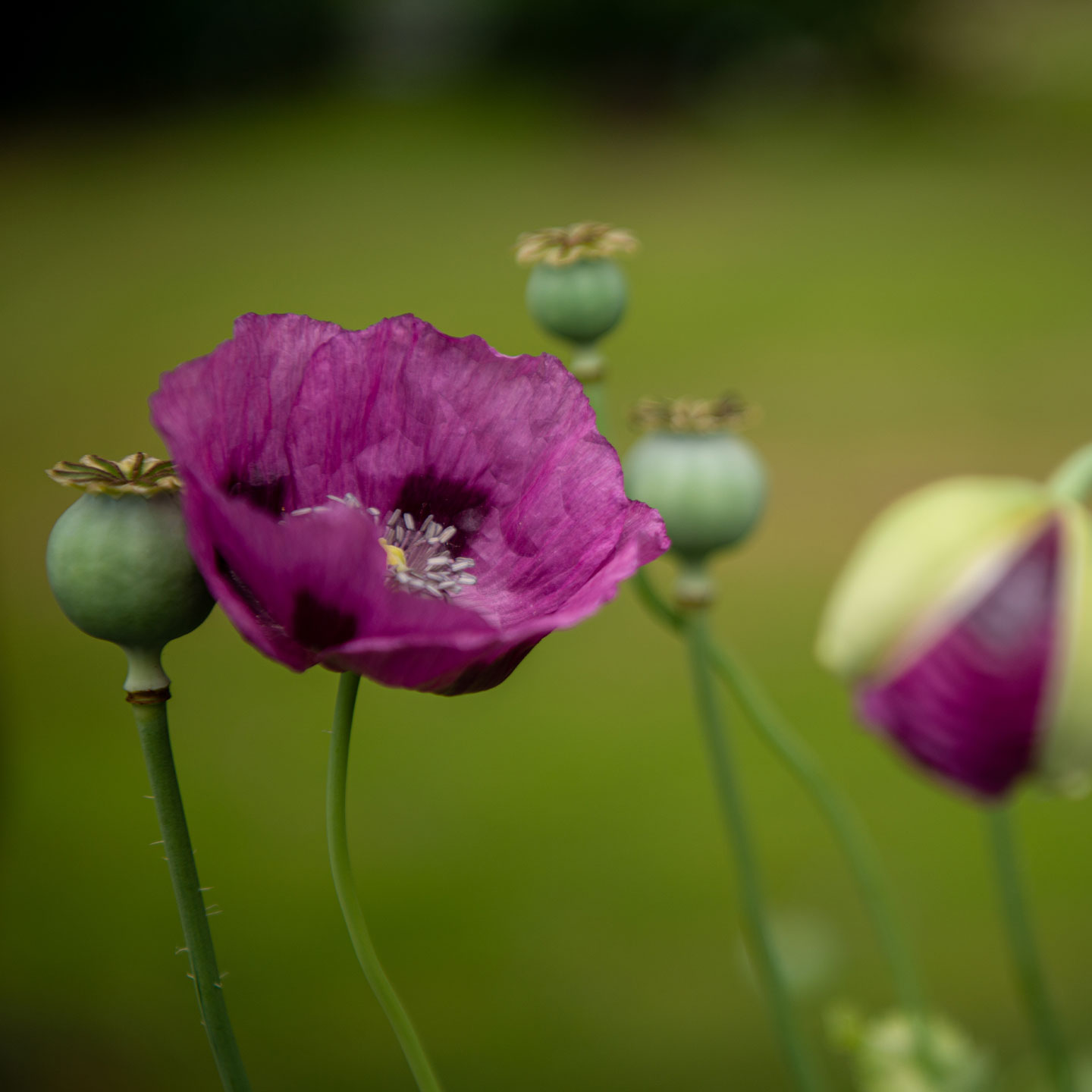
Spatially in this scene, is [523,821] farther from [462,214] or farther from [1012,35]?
[1012,35]

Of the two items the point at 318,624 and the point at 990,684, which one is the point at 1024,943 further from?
the point at 318,624

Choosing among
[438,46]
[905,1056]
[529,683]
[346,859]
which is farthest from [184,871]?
[438,46]

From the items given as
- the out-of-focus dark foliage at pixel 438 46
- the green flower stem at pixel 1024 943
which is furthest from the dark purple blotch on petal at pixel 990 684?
the out-of-focus dark foliage at pixel 438 46

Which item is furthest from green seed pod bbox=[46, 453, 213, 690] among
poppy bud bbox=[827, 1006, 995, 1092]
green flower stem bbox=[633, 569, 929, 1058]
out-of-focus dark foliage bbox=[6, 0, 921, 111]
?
out-of-focus dark foliage bbox=[6, 0, 921, 111]

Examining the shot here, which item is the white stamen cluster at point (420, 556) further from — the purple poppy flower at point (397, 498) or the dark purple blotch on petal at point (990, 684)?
the dark purple blotch on petal at point (990, 684)

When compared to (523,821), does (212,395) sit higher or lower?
higher

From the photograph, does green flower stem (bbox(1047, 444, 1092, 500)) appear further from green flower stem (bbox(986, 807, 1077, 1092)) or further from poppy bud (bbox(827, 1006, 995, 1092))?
poppy bud (bbox(827, 1006, 995, 1092))

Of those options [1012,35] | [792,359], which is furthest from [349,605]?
[1012,35]
